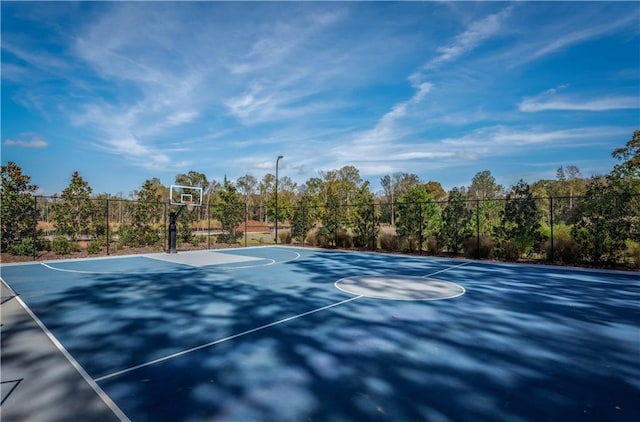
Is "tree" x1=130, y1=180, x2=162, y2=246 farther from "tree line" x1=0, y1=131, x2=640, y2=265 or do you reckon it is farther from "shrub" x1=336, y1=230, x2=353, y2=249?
"shrub" x1=336, y1=230, x2=353, y2=249

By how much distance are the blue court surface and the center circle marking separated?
83 millimetres

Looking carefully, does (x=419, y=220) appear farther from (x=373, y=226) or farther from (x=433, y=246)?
(x=373, y=226)

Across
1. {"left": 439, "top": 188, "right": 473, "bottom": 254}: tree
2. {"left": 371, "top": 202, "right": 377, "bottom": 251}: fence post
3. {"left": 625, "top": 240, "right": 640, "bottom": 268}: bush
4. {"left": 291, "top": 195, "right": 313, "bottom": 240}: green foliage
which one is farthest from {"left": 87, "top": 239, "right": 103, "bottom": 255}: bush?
{"left": 625, "top": 240, "right": 640, "bottom": 268}: bush

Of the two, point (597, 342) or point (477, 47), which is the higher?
point (477, 47)

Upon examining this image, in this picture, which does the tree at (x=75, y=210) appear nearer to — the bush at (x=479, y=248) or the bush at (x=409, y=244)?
the bush at (x=409, y=244)

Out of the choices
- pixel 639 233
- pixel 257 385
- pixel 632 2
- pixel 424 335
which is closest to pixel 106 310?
pixel 257 385

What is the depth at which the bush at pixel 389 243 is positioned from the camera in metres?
14.5

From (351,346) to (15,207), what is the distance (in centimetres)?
1362

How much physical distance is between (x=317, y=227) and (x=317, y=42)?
9.97 metres

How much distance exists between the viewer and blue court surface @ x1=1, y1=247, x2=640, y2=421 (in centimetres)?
254

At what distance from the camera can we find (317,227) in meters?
18.6

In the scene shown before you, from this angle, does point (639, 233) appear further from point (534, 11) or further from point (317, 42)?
point (317, 42)

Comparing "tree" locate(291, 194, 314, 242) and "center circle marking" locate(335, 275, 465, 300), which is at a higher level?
"tree" locate(291, 194, 314, 242)

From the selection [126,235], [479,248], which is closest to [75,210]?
[126,235]
